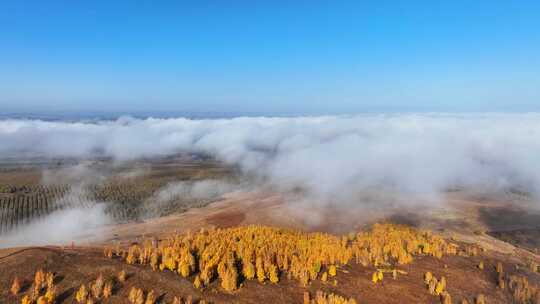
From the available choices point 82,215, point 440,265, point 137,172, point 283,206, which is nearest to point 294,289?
point 440,265

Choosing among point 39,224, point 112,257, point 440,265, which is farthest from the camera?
point 39,224

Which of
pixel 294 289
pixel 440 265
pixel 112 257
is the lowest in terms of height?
pixel 440 265

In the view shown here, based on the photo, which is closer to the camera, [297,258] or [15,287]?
[15,287]

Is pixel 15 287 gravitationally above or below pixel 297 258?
above

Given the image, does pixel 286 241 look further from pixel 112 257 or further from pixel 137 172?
pixel 137 172

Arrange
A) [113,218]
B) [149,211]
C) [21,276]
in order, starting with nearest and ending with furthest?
1. [21,276]
2. [113,218]
3. [149,211]

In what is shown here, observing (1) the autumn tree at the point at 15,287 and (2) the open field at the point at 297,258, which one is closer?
(1) the autumn tree at the point at 15,287

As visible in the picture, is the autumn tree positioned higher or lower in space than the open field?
higher

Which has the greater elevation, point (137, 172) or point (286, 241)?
point (286, 241)

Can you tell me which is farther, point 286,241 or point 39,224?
point 39,224

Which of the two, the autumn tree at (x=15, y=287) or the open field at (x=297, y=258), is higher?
the autumn tree at (x=15, y=287)

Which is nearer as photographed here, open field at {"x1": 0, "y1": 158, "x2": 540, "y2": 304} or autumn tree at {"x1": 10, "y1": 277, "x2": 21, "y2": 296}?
autumn tree at {"x1": 10, "y1": 277, "x2": 21, "y2": 296}
